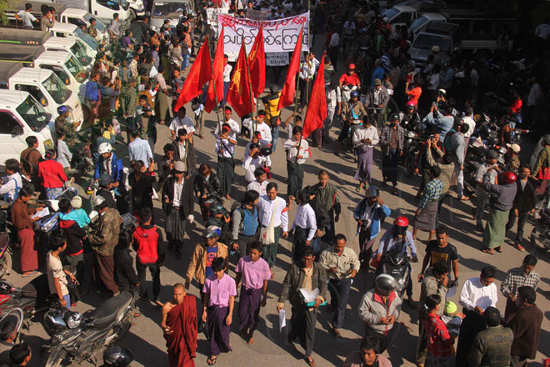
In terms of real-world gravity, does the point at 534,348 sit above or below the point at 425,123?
below

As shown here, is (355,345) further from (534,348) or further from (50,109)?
(50,109)

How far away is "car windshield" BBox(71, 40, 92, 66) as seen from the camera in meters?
16.8

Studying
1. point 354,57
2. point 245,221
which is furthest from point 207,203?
point 354,57

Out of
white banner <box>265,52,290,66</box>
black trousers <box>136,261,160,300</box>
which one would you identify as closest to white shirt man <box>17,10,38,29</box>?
white banner <box>265,52,290,66</box>

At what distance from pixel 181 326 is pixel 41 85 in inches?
345

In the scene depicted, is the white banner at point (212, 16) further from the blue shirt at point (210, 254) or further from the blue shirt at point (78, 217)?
the blue shirt at point (210, 254)

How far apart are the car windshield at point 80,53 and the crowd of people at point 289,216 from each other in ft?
1.51

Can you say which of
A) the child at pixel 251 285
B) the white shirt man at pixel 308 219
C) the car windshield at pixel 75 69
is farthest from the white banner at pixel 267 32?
the child at pixel 251 285

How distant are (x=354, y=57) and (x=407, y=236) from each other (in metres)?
13.3

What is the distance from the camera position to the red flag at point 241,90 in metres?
11.1

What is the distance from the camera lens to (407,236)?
863cm

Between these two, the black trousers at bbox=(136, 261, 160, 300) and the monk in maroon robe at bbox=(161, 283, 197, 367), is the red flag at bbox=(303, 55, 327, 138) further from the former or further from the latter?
the monk in maroon robe at bbox=(161, 283, 197, 367)

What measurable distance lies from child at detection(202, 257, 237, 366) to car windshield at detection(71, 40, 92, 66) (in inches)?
438

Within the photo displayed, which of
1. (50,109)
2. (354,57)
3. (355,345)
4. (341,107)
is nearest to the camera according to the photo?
(355,345)
